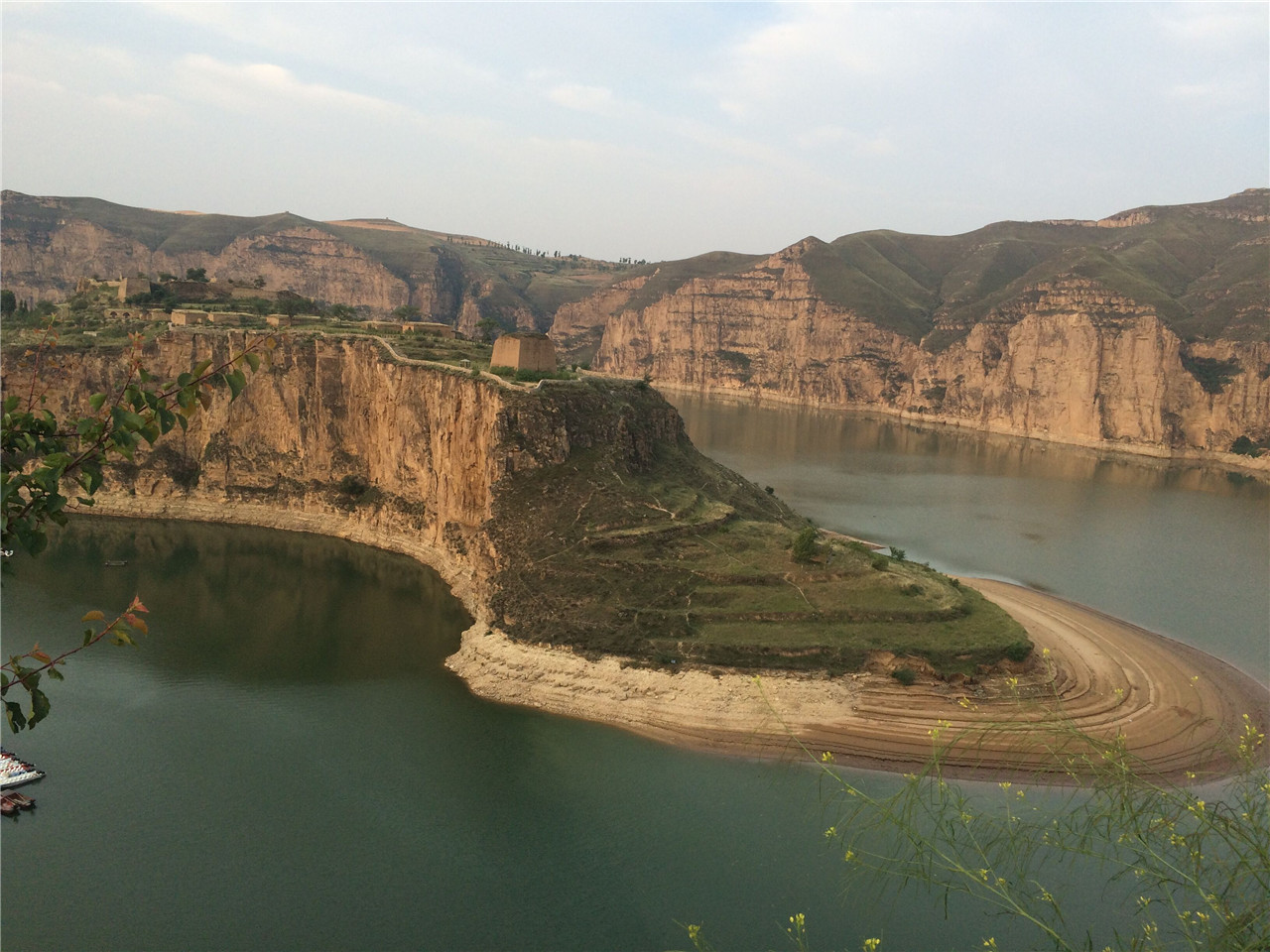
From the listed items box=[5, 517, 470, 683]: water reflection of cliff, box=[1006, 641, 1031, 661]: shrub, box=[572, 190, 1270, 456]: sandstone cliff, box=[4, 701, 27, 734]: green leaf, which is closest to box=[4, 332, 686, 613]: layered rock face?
box=[5, 517, 470, 683]: water reflection of cliff

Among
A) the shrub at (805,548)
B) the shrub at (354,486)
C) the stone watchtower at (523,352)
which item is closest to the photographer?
the shrub at (805,548)

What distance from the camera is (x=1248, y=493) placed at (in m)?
100

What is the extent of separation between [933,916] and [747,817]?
6760 mm

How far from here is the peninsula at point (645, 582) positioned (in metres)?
37.8

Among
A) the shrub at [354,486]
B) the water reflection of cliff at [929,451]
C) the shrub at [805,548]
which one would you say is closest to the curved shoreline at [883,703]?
the shrub at [805,548]

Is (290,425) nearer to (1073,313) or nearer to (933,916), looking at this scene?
(933,916)

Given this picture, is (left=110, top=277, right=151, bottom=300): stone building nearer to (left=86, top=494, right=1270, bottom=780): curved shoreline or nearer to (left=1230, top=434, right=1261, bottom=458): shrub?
(left=86, top=494, right=1270, bottom=780): curved shoreline

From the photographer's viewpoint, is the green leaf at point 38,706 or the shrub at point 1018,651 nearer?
the green leaf at point 38,706

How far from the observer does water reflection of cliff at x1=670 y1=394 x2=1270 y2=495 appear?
107 meters

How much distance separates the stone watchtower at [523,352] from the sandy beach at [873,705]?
23.2m

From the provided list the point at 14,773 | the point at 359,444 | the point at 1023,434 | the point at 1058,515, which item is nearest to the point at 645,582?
the point at 14,773

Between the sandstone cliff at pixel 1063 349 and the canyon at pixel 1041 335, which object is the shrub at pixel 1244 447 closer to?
the canyon at pixel 1041 335

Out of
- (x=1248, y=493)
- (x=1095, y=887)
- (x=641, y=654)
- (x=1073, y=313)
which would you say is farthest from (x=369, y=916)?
(x=1073, y=313)

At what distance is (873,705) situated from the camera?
125 ft
